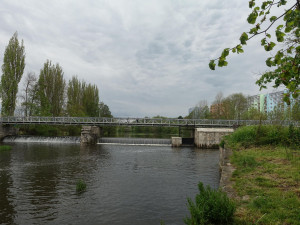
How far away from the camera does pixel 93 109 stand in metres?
54.2

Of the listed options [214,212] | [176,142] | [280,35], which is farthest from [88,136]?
[280,35]

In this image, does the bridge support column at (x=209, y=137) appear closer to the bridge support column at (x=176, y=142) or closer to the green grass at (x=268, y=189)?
the bridge support column at (x=176, y=142)

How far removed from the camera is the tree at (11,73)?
124 ft

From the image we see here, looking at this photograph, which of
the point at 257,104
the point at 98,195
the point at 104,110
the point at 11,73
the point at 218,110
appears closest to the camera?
the point at 98,195

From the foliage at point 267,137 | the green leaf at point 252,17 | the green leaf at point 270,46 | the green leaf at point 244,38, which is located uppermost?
the green leaf at point 252,17

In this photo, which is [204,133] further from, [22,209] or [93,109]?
[93,109]

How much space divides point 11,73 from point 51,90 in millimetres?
8015

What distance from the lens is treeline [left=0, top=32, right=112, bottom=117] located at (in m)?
38.1

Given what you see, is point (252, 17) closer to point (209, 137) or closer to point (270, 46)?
point (270, 46)

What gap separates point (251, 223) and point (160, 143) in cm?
2966

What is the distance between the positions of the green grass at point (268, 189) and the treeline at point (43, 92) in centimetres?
4198

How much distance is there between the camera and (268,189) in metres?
5.46

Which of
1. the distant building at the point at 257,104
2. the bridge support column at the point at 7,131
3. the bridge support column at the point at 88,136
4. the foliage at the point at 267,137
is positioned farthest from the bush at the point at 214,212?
the bridge support column at the point at 7,131

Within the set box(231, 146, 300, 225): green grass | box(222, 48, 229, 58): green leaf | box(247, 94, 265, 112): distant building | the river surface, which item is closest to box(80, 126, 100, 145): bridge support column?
the river surface
